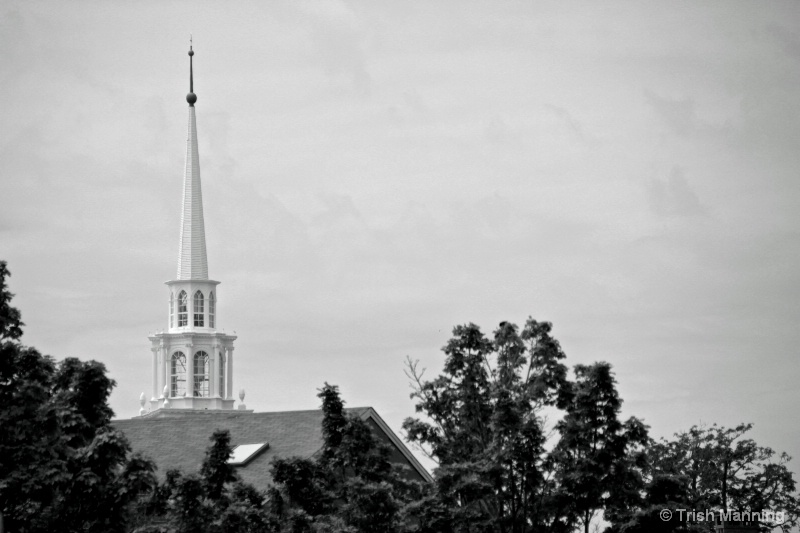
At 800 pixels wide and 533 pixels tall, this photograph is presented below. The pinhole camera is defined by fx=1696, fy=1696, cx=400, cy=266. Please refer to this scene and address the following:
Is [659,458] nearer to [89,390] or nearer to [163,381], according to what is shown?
[163,381]

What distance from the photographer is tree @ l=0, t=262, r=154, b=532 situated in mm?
47469

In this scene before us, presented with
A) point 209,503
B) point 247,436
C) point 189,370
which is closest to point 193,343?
point 189,370

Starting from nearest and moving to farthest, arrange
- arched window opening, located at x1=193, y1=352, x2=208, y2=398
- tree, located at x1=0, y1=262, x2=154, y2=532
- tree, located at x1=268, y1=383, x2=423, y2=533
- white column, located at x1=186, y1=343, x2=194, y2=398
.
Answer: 1. tree, located at x1=0, y1=262, x2=154, y2=532
2. tree, located at x1=268, y1=383, x2=423, y2=533
3. white column, located at x1=186, y1=343, x2=194, y2=398
4. arched window opening, located at x1=193, y1=352, x2=208, y2=398

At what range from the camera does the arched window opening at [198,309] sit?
116 m

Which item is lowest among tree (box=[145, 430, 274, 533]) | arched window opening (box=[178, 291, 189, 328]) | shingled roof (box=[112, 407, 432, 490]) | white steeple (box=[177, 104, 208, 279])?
tree (box=[145, 430, 274, 533])

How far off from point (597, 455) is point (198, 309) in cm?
6408

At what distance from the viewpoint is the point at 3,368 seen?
48812 mm

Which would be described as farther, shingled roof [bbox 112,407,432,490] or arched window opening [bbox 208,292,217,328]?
arched window opening [bbox 208,292,217,328]

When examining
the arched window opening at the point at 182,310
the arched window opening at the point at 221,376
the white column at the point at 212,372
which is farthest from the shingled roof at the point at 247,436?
the arched window opening at the point at 182,310

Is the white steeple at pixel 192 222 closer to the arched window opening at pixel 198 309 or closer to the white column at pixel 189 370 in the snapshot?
the arched window opening at pixel 198 309

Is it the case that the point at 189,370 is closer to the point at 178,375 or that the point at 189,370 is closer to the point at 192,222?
the point at 178,375

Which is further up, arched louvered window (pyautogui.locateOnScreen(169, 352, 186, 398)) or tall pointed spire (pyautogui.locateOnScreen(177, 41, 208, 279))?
tall pointed spire (pyautogui.locateOnScreen(177, 41, 208, 279))

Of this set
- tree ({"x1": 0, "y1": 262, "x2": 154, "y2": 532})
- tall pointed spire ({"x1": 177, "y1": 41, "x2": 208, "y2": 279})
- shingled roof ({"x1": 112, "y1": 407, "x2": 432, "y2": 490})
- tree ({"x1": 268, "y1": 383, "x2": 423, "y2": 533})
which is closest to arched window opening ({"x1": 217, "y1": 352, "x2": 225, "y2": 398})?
tall pointed spire ({"x1": 177, "y1": 41, "x2": 208, "y2": 279})

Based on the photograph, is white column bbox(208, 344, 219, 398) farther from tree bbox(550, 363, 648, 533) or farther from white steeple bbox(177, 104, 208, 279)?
tree bbox(550, 363, 648, 533)
